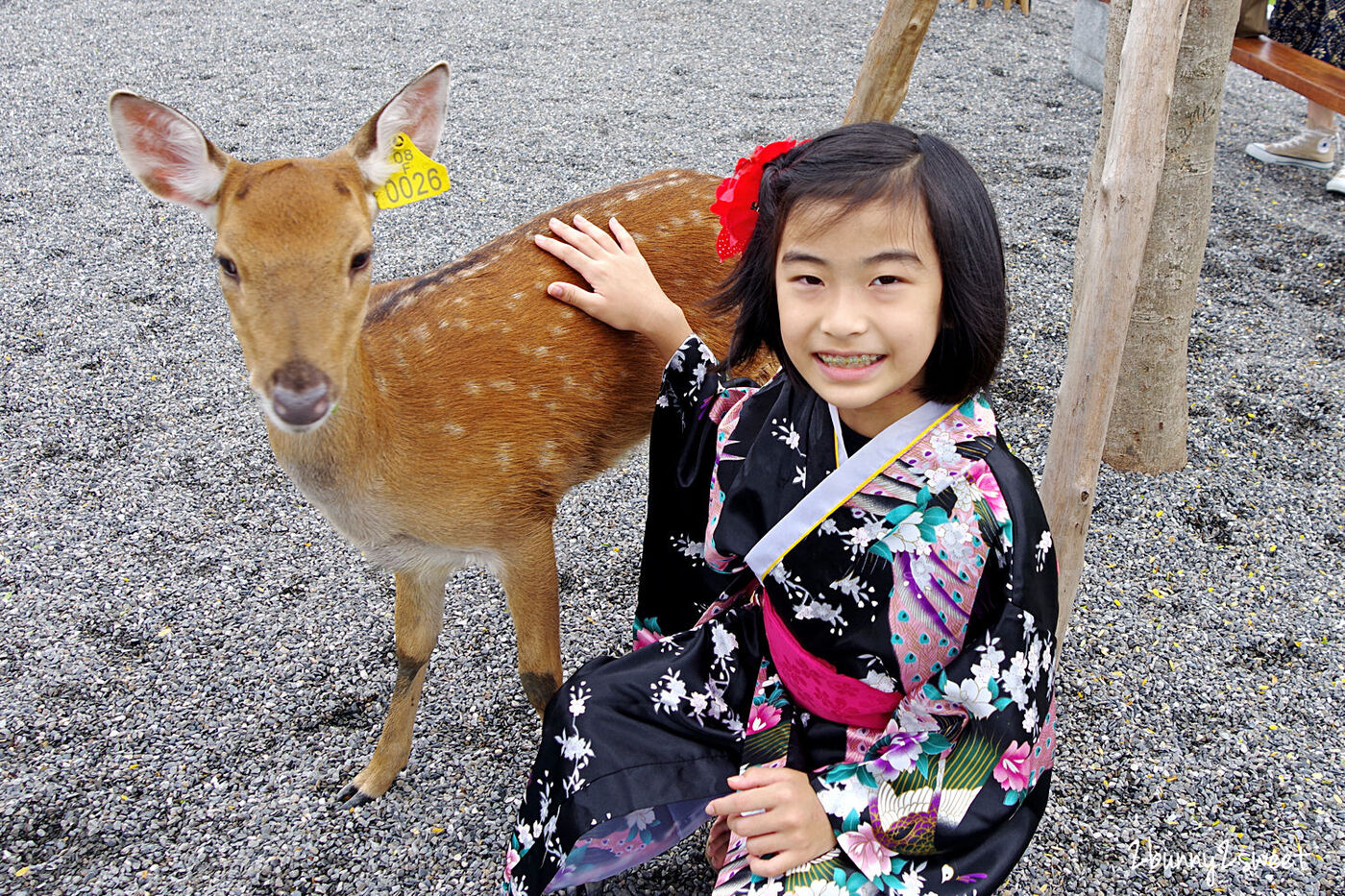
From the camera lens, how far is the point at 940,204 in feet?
4.86

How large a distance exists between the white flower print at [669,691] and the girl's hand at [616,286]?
0.73 meters

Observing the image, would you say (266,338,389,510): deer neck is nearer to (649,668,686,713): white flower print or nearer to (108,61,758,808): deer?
(108,61,758,808): deer

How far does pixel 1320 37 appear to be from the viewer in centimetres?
535

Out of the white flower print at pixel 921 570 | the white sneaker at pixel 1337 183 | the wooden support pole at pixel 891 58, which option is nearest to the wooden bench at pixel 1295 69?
the white sneaker at pixel 1337 183

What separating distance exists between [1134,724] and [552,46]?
21.2 ft

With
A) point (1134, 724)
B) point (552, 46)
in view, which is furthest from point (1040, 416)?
point (552, 46)

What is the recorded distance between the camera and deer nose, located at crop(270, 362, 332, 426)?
1625 millimetres

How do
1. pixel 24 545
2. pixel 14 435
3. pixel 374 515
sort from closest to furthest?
pixel 374 515, pixel 24 545, pixel 14 435

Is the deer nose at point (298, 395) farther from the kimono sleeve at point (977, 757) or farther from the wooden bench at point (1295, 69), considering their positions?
the wooden bench at point (1295, 69)

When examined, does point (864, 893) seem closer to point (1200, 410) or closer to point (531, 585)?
point (531, 585)

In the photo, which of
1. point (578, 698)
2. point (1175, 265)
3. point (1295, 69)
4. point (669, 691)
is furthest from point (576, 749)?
point (1295, 69)

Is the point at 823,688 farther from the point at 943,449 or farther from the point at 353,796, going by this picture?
the point at 353,796

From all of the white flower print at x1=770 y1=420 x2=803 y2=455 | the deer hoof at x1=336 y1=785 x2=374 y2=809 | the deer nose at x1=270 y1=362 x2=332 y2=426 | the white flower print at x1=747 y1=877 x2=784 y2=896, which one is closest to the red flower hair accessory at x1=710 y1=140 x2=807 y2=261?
the white flower print at x1=770 y1=420 x2=803 y2=455

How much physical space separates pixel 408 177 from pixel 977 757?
149 cm
